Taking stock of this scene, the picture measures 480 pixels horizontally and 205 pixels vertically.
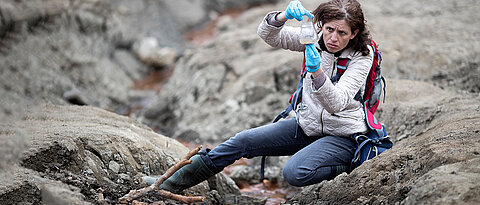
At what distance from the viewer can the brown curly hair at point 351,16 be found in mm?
3230

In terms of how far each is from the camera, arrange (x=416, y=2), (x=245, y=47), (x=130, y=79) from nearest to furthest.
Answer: (x=245, y=47), (x=416, y=2), (x=130, y=79)

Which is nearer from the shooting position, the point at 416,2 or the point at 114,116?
the point at 114,116

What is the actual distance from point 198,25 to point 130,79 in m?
5.38

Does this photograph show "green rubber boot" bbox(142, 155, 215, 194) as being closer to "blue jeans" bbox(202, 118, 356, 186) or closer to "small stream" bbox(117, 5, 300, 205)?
"blue jeans" bbox(202, 118, 356, 186)

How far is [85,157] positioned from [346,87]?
196 centimetres

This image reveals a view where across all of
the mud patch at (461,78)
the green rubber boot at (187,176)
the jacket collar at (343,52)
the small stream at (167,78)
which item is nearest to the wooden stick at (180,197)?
the green rubber boot at (187,176)

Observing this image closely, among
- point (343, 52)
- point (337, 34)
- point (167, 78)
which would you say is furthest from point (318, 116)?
point (167, 78)

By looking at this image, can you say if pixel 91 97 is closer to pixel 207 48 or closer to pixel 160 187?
pixel 207 48

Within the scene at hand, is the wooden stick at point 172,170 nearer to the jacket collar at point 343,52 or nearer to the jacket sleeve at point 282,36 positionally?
the jacket sleeve at point 282,36

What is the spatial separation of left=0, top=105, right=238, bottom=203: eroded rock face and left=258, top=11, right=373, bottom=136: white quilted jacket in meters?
1.18

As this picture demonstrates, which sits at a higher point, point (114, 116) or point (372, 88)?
point (114, 116)

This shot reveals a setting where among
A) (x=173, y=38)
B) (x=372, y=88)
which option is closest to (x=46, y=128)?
(x=372, y=88)

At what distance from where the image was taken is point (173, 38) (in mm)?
13422

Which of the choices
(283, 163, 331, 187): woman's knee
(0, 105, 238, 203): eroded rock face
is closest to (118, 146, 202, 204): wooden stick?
(0, 105, 238, 203): eroded rock face
